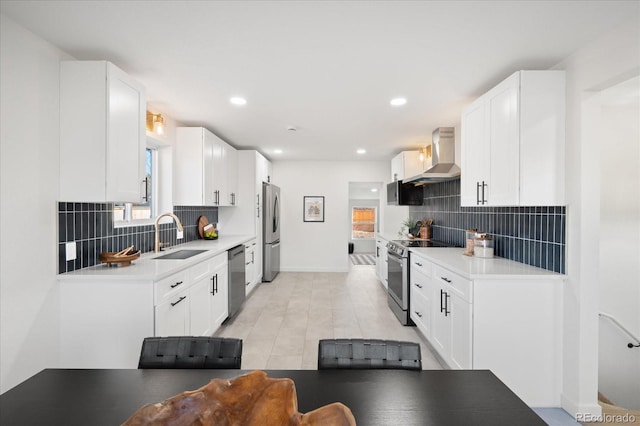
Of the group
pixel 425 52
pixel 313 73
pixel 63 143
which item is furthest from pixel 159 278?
pixel 425 52

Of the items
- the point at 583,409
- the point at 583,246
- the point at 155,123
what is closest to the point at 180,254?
the point at 155,123

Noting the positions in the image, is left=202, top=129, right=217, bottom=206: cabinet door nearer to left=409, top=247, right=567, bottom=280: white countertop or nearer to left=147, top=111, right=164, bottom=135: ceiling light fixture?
left=147, top=111, right=164, bottom=135: ceiling light fixture

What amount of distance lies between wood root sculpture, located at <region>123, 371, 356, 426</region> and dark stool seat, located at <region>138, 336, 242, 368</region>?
596mm

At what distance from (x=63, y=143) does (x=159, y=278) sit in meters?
1.12

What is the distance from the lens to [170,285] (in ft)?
7.93

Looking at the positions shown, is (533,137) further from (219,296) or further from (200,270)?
(219,296)

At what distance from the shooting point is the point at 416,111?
3.43 m

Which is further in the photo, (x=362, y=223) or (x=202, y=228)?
(x=362, y=223)

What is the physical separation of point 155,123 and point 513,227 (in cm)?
369

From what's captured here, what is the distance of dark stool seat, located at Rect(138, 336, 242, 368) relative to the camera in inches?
52.2

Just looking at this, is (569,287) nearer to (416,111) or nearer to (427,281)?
A: (427,281)

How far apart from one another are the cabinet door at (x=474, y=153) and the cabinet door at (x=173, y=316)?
8.72 feet

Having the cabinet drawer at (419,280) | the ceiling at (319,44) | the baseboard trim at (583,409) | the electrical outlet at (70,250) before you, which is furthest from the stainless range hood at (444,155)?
the electrical outlet at (70,250)

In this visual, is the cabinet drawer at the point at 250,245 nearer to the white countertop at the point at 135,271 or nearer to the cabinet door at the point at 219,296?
the cabinet door at the point at 219,296
